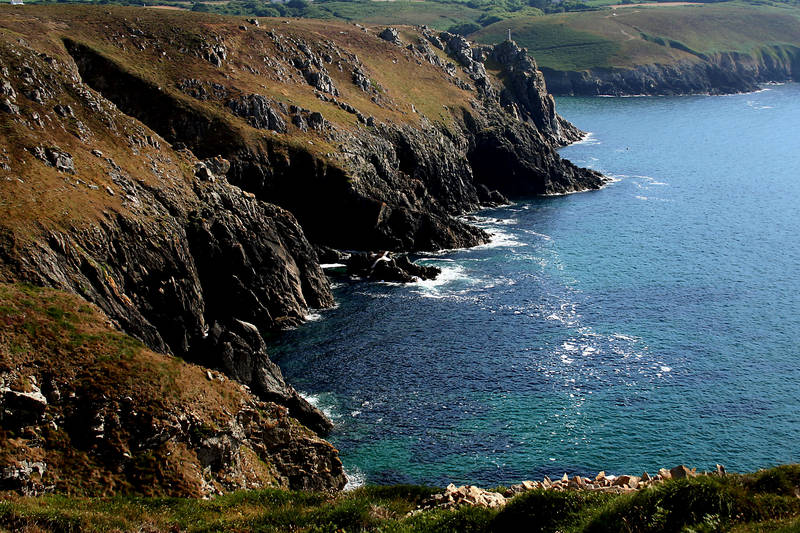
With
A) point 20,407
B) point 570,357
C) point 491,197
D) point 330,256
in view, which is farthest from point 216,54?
point 20,407

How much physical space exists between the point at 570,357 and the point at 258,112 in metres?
70.8

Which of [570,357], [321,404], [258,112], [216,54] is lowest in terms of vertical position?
[570,357]

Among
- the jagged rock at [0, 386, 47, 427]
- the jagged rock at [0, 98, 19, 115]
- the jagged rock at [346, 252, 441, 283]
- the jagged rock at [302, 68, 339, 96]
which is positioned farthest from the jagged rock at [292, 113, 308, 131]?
the jagged rock at [0, 386, 47, 427]

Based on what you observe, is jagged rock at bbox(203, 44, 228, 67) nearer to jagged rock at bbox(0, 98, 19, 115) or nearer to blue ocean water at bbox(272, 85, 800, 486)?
jagged rock at bbox(0, 98, 19, 115)

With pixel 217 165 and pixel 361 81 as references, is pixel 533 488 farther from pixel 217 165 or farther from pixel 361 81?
pixel 361 81

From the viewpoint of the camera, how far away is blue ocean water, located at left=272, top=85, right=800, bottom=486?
59.9m

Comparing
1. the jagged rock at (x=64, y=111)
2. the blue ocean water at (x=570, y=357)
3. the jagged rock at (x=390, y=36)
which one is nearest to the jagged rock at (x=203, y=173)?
the jagged rock at (x=64, y=111)

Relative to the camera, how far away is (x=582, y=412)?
216 ft

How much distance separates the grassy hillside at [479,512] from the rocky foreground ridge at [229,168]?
8558 mm

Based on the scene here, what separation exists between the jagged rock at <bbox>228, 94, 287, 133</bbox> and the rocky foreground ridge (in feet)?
1.07

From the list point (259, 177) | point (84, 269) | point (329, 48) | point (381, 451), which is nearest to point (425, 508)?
point (381, 451)

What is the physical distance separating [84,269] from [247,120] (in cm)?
5854

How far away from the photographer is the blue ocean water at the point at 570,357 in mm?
59938

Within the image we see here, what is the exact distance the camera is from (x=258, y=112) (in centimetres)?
12181
